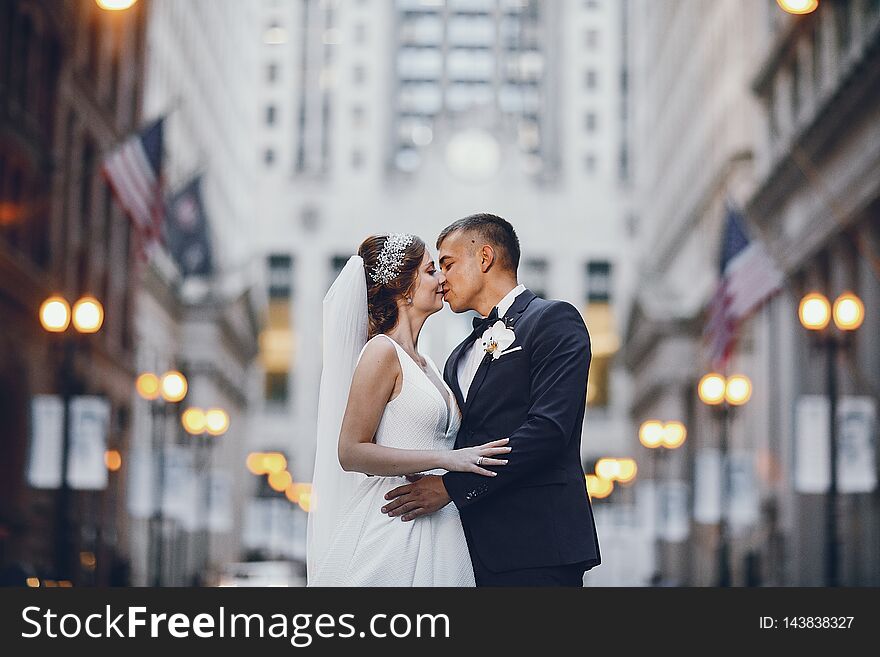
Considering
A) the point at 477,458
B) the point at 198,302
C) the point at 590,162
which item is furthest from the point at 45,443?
the point at 590,162

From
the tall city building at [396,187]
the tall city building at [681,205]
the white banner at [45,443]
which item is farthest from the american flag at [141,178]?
the tall city building at [396,187]

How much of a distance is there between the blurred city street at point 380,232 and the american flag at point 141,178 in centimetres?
11

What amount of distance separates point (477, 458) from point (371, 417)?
2.01 feet

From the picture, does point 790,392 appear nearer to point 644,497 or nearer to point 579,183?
point 644,497

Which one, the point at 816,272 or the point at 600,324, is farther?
the point at 600,324

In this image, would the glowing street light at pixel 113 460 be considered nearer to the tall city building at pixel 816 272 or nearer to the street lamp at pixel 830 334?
the tall city building at pixel 816 272

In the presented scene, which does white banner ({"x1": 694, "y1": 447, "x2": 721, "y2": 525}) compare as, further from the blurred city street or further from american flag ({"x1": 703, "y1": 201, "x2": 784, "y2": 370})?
american flag ({"x1": 703, "y1": 201, "x2": 784, "y2": 370})

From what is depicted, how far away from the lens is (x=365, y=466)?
22.5 ft

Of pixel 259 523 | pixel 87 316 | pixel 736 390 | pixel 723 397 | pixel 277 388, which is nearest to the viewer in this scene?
pixel 87 316

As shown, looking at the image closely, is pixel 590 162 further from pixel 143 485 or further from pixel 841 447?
pixel 841 447

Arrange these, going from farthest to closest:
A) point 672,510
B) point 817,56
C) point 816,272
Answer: point 672,510 → point 816,272 → point 817,56

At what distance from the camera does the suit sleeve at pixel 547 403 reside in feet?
21.6

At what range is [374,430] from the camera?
6.97 metres

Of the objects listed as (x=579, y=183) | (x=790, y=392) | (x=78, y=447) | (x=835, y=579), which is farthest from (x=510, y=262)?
(x=579, y=183)
